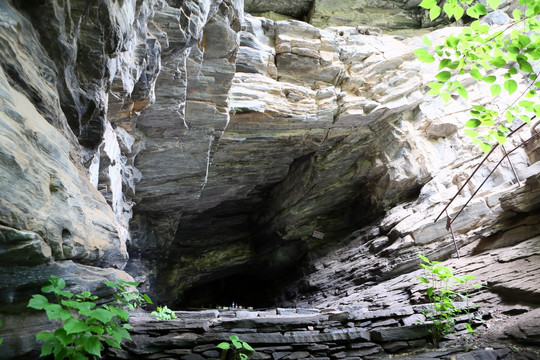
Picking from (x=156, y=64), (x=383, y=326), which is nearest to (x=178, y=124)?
(x=156, y=64)

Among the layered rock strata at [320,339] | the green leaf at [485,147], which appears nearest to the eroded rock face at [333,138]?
the layered rock strata at [320,339]

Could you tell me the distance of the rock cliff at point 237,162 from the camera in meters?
3.98

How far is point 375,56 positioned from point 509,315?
10.1m

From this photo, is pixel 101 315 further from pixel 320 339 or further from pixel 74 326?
pixel 320 339

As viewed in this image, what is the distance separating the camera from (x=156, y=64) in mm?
7340

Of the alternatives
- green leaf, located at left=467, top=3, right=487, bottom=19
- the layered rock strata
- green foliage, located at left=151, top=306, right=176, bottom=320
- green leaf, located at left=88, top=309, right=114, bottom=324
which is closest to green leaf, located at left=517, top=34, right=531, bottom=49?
green leaf, located at left=467, top=3, right=487, bottom=19

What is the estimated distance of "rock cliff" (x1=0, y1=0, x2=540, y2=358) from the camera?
3.98 m

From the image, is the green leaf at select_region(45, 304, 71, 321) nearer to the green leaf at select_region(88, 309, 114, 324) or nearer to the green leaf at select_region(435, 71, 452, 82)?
the green leaf at select_region(88, 309, 114, 324)

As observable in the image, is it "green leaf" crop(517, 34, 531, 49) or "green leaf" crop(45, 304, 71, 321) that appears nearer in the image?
"green leaf" crop(517, 34, 531, 49)

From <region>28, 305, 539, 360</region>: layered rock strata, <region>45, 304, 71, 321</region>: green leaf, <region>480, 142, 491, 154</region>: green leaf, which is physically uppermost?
<region>480, 142, 491, 154</region>: green leaf

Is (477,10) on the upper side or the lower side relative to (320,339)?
upper

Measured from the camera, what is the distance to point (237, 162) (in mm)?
13602

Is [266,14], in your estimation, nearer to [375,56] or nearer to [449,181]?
[375,56]

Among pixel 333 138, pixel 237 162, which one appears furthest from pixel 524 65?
pixel 237 162
